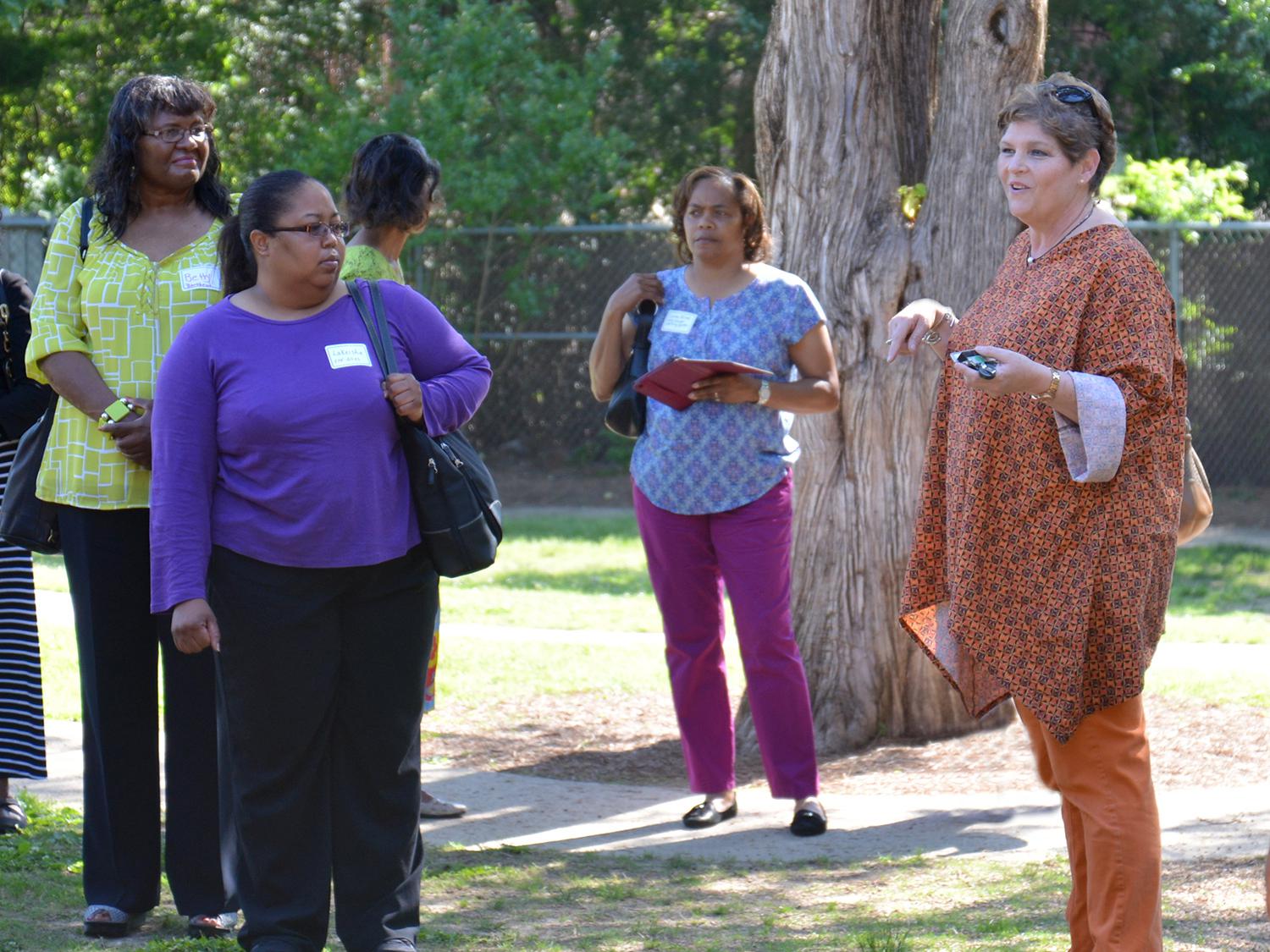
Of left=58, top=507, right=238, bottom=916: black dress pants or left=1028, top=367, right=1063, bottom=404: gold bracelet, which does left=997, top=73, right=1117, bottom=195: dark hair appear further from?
left=58, top=507, right=238, bottom=916: black dress pants

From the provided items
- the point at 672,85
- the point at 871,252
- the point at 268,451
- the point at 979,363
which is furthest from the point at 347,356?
the point at 672,85

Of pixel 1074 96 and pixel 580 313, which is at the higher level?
pixel 1074 96

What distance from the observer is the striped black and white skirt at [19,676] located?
5.41m

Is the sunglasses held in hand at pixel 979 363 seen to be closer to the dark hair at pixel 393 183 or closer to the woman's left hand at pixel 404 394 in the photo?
the woman's left hand at pixel 404 394

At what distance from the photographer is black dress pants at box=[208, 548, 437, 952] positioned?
388 centimetres

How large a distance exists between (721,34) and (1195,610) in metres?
11.2

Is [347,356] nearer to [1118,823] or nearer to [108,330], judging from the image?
[108,330]

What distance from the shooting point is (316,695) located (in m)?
3.92

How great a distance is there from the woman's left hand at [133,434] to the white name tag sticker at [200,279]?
0.35 meters

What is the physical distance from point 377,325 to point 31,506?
3.69ft

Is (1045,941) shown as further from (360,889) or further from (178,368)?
(178,368)

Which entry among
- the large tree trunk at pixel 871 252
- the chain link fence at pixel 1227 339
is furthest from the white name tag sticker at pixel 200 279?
→ the chain link fence at pixel 1227 339

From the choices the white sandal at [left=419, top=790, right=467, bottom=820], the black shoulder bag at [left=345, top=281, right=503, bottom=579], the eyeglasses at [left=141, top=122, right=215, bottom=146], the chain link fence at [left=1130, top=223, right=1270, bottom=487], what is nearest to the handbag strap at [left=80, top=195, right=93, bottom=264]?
the eyeglasses at [left=141, top=122, right=215, bottom=146]

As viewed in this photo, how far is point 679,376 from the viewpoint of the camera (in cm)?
538
